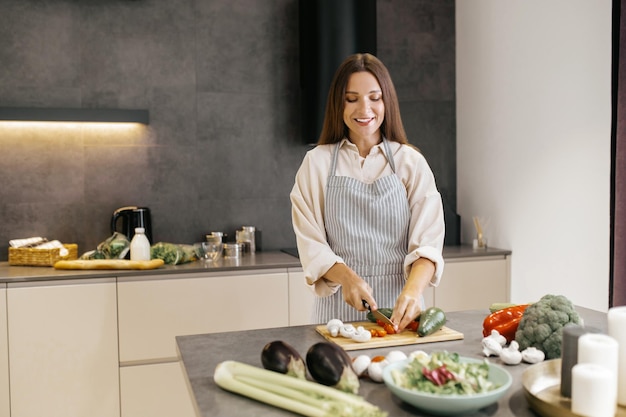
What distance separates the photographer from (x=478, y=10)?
12.1 feet

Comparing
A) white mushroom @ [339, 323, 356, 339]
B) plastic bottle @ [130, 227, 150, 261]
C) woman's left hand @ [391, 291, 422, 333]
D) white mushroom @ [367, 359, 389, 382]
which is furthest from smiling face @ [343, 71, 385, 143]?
plastic bottle @ [130, 227, 150, 261]

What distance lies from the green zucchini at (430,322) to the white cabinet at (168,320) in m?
1.48

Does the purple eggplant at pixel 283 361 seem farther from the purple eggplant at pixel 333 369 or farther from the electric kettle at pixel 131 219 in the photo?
the electric kettle at pixel 131 219

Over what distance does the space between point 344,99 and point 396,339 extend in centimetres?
86

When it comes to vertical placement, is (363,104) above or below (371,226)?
above

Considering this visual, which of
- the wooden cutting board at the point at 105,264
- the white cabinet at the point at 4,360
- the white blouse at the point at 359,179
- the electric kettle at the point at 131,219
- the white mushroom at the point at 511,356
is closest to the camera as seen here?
the white mushroom at the point at 511,356

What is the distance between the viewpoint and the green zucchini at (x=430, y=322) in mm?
1637

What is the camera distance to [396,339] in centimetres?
161

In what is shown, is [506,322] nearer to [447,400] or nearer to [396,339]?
[396,339]

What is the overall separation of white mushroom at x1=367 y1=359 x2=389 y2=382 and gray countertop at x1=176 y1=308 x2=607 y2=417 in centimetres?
1

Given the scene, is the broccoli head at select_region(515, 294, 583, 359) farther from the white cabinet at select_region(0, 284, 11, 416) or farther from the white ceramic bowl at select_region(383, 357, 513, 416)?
the white cabinet at select_region(0, 284, 11, 416)

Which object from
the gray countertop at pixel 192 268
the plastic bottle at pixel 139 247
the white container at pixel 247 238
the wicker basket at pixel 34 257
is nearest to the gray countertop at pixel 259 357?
the gray countertop at pixel 192 268

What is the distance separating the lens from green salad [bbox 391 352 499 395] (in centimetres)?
111

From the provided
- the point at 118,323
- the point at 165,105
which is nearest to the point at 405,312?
the point at 118,323
